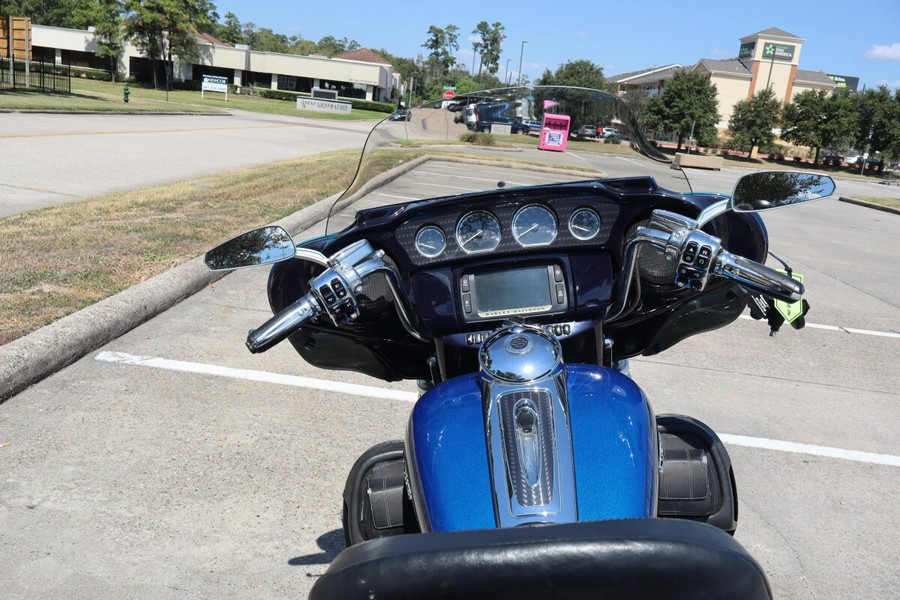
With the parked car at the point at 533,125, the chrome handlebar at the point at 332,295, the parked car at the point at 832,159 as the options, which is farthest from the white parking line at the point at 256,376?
the parked car at the point at 832,159

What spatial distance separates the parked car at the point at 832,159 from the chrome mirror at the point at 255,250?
7150 centimetres

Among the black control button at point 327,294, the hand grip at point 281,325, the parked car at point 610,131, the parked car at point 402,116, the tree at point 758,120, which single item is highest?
the tree at point 758,120

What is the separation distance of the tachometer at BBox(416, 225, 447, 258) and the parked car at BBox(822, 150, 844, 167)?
234ft

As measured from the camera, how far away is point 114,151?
1744cm

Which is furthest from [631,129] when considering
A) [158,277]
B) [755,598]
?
[158,277]

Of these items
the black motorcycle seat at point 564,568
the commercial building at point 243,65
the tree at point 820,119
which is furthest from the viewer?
the commercial building at point 243,65

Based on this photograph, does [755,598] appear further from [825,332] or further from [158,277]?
[825,332]

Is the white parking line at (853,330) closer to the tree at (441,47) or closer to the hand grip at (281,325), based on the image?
the hand grip at (281,325)

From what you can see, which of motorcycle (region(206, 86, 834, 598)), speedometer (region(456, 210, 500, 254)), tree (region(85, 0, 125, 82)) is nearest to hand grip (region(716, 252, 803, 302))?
motorcycle (region(206, 86, 834, 598))

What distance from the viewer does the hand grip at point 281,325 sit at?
1912 mm

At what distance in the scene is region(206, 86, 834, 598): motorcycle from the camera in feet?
3.30

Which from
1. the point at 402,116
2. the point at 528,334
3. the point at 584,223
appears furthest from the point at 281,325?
the point at 402,116

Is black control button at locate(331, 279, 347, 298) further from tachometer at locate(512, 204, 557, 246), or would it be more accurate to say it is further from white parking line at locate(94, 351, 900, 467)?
white parking line at locate(94, 351, 900, 467)

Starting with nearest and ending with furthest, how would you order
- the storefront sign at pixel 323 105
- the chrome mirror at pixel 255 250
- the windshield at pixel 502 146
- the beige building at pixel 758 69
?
the chrome mirror at pixel 255 250, the windshield at pixel 502 146, the storefront sign at pixel 323 105, the beige building at pixel 758 69
